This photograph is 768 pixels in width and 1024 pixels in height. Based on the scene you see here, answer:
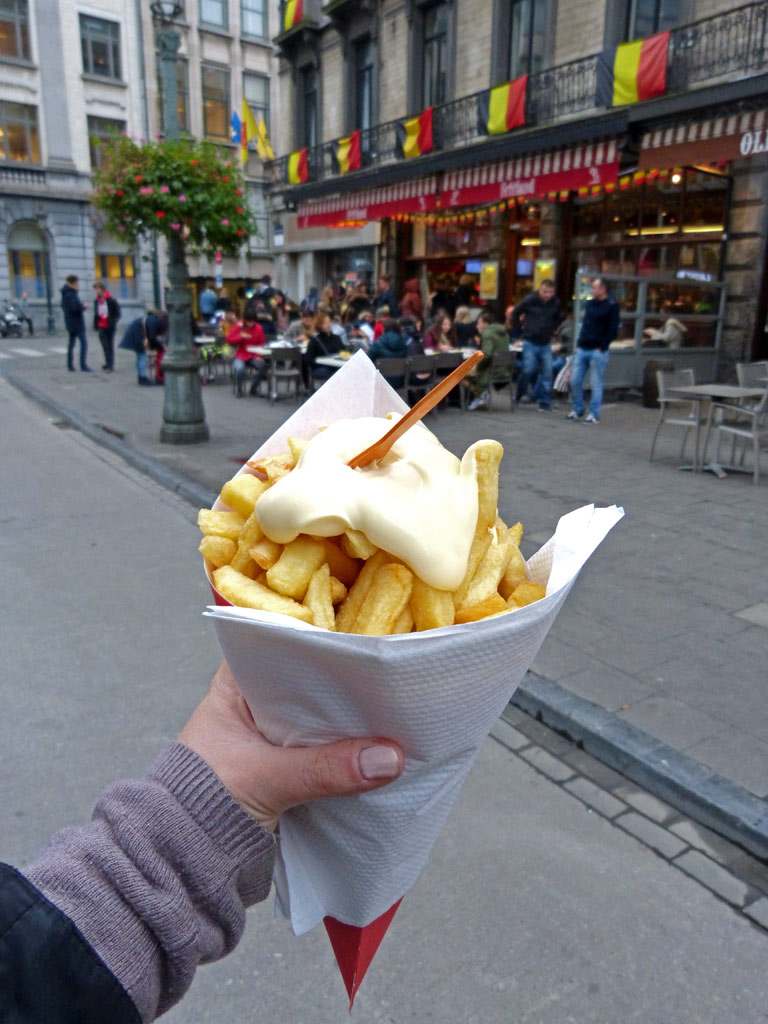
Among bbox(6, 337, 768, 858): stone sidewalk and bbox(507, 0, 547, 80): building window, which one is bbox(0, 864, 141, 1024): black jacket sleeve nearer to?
bbox(6, 337, 768, 858): stone sidewalk

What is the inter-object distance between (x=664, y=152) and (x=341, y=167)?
11272 millimetres

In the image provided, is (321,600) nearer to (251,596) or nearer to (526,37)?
(251,596)

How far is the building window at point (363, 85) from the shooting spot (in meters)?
21.3

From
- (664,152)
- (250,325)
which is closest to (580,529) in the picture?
(664,152)

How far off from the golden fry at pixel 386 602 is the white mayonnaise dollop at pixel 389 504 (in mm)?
25

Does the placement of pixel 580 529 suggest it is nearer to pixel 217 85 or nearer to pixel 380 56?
pixel 380 56

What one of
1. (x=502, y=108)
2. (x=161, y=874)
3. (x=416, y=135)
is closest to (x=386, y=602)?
(x=161, y=874)

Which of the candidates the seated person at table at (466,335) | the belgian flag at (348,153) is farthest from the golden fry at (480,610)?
the belgian flag at (348,153)

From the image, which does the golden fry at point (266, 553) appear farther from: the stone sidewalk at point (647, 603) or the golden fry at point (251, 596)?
the stone sidewalk at point (647, 603)

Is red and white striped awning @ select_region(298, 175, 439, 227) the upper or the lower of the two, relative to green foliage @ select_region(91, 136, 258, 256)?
upper

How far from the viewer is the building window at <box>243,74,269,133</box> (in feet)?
127

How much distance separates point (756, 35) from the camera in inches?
449

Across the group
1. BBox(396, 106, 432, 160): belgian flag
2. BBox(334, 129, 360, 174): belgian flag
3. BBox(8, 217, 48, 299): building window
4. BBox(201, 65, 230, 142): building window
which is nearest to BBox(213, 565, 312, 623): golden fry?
BBox(396, 106, 432, 160): belgian flag

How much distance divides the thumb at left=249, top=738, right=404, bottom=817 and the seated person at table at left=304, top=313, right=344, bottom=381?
11182 millimetres
